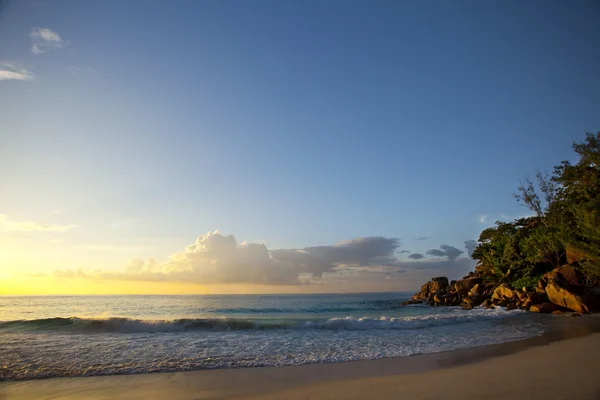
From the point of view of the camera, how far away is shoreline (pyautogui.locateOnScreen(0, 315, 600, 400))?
786 centimetres

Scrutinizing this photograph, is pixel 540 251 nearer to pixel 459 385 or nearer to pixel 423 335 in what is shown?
pixel 423 335

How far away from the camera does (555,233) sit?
93.8ft

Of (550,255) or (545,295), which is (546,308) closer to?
(545,295)

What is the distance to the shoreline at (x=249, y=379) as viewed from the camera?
25.8 feet

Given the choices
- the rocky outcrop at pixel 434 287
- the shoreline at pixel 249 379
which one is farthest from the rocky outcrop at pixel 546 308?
the rocky outcrop at pixel 434 287

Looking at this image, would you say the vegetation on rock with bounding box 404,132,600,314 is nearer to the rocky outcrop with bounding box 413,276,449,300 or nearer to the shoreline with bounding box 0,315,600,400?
the rocky outcrop with bounding box 413,276,449,300

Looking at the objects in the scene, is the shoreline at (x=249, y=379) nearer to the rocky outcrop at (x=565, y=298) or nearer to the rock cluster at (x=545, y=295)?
the rocky outcrop at (x=565, y=298)

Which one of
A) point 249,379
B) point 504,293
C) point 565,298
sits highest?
point 565,298

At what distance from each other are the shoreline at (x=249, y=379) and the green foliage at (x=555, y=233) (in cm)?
1297

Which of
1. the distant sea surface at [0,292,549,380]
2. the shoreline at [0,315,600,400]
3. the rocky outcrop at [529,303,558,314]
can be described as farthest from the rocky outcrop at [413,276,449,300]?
the shoreline at [0,315,600,400]

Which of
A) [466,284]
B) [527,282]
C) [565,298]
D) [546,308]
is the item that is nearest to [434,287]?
[466,284]

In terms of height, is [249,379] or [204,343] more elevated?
[249,379]

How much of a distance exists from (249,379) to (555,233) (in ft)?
101

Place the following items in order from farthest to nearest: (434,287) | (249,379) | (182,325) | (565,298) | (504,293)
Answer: (434,287)
(504,293)
(565,298)
(182,325)
(249,379)
